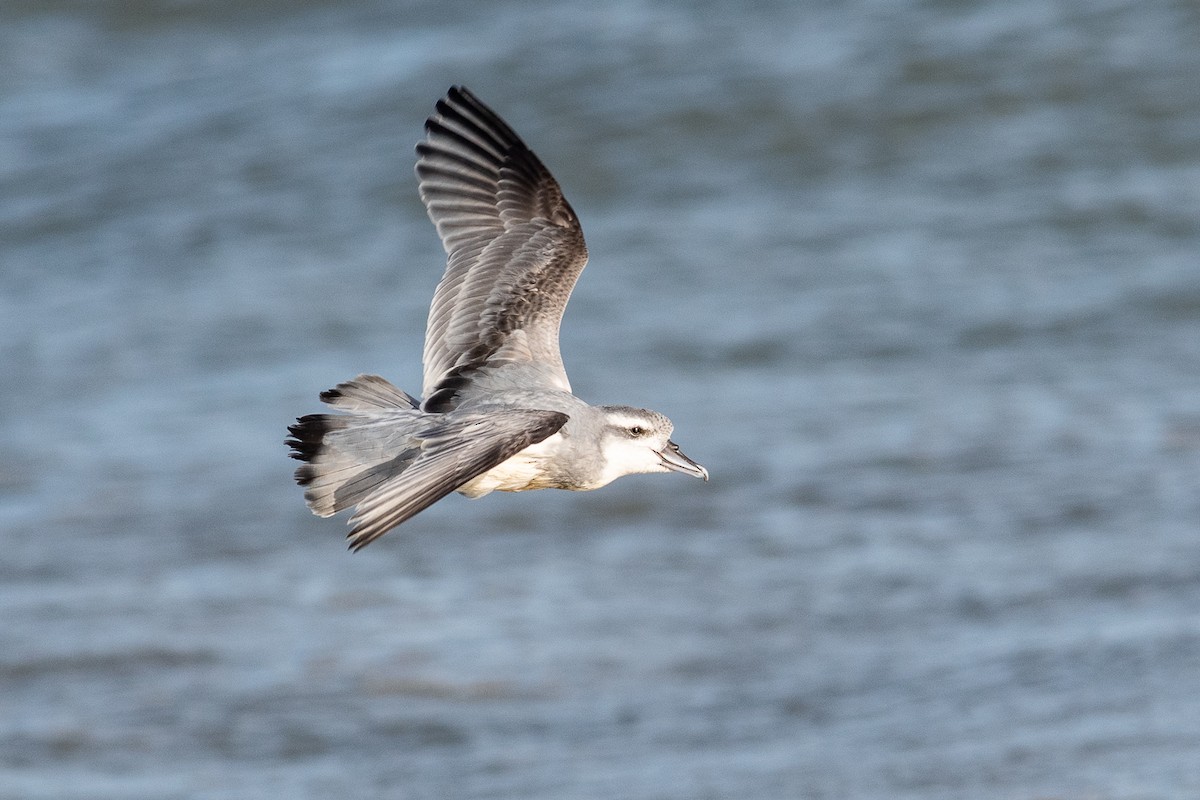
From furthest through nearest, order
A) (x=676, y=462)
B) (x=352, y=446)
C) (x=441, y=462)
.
Result: (x=676, y=462) → (x=352, y=446) → (x=441, y=462)

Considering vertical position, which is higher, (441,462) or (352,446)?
(352,446)

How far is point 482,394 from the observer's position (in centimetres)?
513

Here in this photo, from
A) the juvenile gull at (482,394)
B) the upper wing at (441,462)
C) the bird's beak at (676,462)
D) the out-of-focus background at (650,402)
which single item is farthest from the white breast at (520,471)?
the out-of-focus background at (650,402)

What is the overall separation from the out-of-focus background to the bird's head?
2.92 metres

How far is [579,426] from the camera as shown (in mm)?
4906

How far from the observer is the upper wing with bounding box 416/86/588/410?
5.50 m

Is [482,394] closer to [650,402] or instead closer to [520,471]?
[520,471]

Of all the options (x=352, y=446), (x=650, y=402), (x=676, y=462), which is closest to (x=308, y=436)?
(x=352, y=446)

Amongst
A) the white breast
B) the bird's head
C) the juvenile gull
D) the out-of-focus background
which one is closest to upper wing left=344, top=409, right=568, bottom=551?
the juvenile gull

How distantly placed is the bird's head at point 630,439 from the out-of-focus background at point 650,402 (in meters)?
2.92

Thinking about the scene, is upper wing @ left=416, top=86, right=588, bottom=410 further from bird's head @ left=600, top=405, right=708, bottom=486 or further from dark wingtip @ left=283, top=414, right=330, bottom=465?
dark wingtip @ left=283, top=414, right=330, bottom=465

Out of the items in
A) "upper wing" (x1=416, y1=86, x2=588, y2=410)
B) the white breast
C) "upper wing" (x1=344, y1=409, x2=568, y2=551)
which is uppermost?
"upper wing" (x1=416, y1=86, x2=588, y2=410)

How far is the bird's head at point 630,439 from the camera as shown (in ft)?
16.3

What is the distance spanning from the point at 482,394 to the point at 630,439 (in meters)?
0.46
